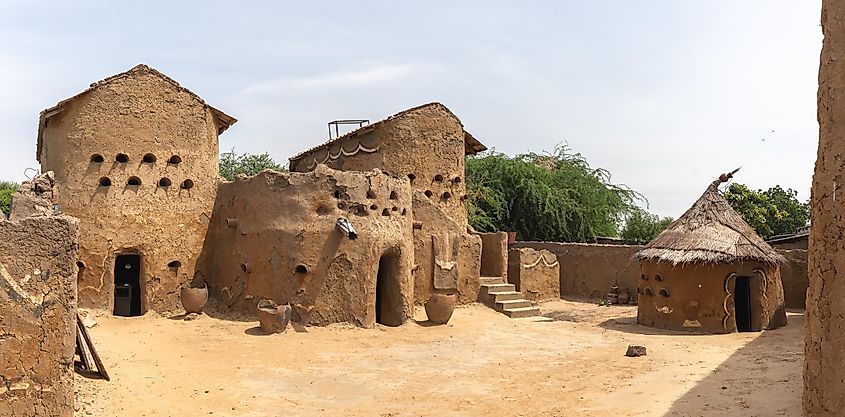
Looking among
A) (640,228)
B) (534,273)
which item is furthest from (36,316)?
(640,228)

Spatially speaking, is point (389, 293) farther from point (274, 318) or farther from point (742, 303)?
point (742, 303)

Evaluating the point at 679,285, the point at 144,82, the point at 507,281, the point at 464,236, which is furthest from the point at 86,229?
the point at 679,285

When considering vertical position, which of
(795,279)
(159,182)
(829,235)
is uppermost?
(159,182)

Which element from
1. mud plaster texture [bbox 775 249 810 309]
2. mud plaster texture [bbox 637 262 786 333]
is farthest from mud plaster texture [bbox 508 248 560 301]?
mud plaster texture [bbox 775 249 810 309]

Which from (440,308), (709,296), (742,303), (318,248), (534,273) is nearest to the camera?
(318,248)

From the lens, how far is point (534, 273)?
20.4 metres

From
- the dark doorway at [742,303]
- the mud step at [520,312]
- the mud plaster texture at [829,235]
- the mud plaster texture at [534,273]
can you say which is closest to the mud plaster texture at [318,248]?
the mud step at [520,312]

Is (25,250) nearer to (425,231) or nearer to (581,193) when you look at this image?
(425,231)

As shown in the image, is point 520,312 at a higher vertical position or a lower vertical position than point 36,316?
lower

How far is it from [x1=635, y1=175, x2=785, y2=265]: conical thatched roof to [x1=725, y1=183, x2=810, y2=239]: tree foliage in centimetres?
1855

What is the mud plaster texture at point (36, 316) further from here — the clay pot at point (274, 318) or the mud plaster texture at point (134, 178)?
the mud plaster texture at point (134, 178)

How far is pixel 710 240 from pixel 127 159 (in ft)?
41.4

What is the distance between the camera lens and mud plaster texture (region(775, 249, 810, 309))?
18.9m

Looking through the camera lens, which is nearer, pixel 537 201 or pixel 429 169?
pixel 429 169
